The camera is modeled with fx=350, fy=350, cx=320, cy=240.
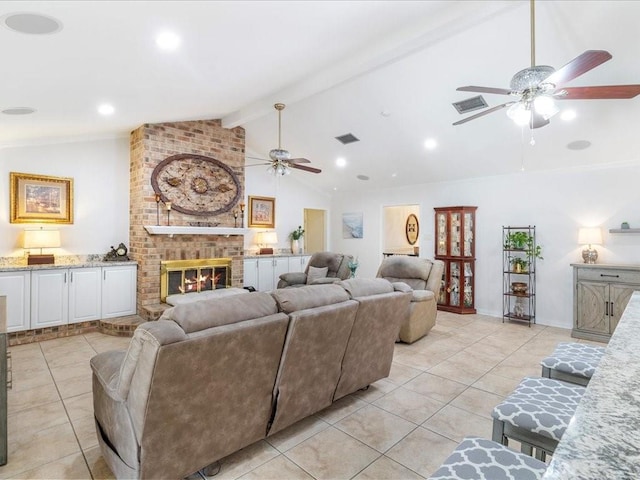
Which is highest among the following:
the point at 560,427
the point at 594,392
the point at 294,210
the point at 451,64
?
the point at 451,64

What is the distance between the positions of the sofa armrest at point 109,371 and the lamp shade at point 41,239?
3.36 metres

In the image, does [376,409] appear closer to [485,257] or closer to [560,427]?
[560,427]

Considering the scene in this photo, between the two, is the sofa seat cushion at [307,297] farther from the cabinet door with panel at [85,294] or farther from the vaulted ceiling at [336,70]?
the cabinet door with panel at [85,294]

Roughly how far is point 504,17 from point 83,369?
5318 mm

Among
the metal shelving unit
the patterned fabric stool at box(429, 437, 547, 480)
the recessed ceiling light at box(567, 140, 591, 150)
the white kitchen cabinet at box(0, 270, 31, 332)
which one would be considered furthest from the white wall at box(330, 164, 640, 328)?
the white kitchen cabinet at box(0, 270, 31, 332)

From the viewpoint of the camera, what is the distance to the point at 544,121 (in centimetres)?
296

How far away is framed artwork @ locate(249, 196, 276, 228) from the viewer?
7.56 metres

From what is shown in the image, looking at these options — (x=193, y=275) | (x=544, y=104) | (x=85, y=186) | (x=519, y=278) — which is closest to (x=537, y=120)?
(x=544, y=104)

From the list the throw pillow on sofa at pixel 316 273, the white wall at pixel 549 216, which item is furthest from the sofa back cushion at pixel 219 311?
the white wall at pixel 549 216

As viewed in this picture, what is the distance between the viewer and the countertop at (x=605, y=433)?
20.5 inches

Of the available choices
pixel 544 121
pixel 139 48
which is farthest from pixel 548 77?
pixel 139 48

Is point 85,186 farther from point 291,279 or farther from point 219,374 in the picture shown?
point 219,374

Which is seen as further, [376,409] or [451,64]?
[451,64]

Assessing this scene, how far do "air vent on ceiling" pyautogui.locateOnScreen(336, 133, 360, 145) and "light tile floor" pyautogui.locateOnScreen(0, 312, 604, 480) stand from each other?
343cm
